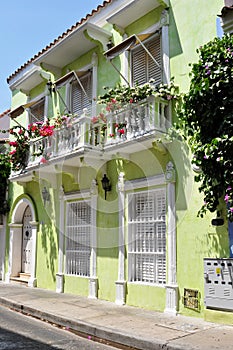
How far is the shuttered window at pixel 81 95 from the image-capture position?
11559 millimetres

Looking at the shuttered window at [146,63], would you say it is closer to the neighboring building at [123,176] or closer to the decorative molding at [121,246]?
the neighboring building at [123,176]

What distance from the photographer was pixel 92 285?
Result: 1008 centimetres

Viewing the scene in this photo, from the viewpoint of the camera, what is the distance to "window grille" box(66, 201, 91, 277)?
35.6 ft

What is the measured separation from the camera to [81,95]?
1190cm

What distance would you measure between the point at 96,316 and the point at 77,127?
15.4ft

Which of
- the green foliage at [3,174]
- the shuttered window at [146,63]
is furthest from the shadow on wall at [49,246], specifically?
the shuttered window at [146,63]

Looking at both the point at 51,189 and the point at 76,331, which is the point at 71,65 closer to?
the point at 51,189

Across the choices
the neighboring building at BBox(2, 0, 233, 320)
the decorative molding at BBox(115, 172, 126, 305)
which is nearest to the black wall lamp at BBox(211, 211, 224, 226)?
the neighboring building at BBox(2, 0, 233, 320)

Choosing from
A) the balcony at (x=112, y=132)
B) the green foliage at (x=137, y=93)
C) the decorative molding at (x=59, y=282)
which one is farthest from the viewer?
the decorative molding at (x=59, y=282)

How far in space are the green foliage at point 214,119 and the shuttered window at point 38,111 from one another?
7.54 meters

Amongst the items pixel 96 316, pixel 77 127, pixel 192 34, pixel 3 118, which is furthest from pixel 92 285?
pixel 3 118

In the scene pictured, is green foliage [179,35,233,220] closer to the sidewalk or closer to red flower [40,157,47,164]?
the sidewalk

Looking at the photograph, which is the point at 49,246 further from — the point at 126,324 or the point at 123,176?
the point at 126,324

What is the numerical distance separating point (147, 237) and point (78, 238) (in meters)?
2.75
